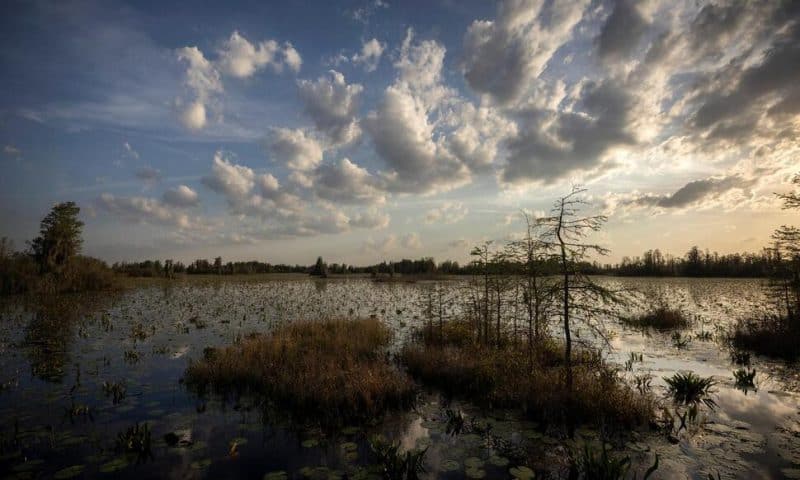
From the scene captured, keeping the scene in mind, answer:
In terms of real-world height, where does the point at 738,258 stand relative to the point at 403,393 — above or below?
above

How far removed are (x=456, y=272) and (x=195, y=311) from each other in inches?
4028

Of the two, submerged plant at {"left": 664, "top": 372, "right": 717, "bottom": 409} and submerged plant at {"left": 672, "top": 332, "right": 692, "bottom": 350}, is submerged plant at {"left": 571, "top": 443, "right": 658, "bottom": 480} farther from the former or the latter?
submerged plant at {"left": 672, "top": 332, "right": 692, "bottom": 350}

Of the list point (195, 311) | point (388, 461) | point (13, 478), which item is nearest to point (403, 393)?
point (388, 461)

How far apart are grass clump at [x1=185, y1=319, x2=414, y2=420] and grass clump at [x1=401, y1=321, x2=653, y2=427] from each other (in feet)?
5.16

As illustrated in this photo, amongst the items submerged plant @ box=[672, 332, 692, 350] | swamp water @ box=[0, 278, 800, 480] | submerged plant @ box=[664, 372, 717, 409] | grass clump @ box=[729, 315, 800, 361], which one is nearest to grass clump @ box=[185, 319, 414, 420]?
swamp water @ box=[0, 278, 800, 480]

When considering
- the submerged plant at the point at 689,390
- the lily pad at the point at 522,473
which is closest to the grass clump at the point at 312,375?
the lily pad at the point at 522,473

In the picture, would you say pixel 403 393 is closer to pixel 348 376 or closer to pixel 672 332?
pixel 348 376

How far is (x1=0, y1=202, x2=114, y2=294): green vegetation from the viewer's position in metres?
42.7

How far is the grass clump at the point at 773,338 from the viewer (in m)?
17.3

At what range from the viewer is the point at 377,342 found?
19281mm

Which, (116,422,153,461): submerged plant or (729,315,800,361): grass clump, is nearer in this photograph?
(116,422,153,461): submerged plant

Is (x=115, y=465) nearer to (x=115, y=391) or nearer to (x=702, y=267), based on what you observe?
(x=115, y=391)

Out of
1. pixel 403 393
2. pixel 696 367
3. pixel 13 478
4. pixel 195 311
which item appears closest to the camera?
pixel 13 478

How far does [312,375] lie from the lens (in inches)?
466
